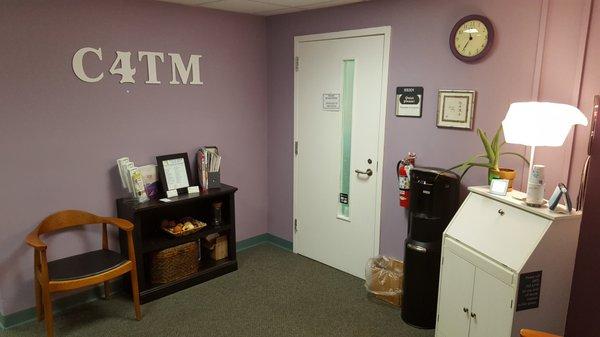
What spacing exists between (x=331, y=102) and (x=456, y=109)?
3.56 ft

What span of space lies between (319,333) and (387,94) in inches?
70.7

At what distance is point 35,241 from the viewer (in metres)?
2.52

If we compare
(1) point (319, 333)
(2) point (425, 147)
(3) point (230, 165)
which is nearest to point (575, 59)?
(2) point (425, 147)

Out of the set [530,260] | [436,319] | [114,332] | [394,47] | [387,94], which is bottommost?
[114,332]

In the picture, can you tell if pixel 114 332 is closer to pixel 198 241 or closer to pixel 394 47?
pixel 198 241

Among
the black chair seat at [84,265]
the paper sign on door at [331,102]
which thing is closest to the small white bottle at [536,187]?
the paper sign on door at [331,102]

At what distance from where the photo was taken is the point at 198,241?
3.52 metres

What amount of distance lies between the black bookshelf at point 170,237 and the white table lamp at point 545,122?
7.44 ft

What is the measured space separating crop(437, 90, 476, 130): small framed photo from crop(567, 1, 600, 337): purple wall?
2.06ft

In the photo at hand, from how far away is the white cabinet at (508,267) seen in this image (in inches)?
77.3

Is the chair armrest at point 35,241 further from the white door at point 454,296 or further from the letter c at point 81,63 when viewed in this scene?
the white door at point 454,296

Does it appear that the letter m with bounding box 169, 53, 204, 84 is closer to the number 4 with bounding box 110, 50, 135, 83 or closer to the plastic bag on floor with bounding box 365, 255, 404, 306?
the number 4 with bounding box 110, 50, 135, 83

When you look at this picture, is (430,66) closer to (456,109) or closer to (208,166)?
(456,109)

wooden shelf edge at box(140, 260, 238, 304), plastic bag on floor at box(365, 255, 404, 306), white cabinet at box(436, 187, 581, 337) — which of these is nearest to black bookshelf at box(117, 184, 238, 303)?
wooden shelf edge at box(140, 260, 238, 304)
